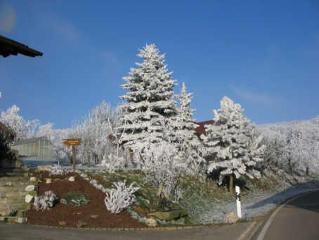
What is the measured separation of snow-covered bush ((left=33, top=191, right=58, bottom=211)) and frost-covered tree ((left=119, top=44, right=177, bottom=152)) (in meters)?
21.3

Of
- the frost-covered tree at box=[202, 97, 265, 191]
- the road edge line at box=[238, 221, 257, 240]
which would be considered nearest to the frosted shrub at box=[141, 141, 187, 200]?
→ the road edge line at box=[238, 221, 257, 240]

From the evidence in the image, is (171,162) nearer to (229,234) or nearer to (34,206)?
(34,206)

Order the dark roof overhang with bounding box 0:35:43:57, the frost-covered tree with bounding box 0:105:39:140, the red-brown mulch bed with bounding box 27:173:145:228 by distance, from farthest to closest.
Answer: the frost-covered tree with bounding box 0:105:39:140 < the red-brown mulch bed with bounding box 27:173:145:228 < the dark roof overhang with bounding box 0:35:43:57

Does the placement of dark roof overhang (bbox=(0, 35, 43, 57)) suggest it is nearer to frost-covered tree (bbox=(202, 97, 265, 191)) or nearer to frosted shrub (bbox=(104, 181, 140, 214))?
frosted shrub (bbox=(104, 181, 140, 214))

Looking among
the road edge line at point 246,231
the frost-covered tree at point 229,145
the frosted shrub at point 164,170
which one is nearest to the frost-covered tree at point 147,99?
the frost-covered tree at point 229,145

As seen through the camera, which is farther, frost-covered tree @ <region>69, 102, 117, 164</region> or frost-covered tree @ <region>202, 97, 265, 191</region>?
frost-covered tree @ <region>69, 102, 117, 164</region>

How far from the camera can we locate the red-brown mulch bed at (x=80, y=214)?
Answer: 49.8ft

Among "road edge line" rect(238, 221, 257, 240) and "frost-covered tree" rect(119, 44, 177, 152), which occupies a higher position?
"frost-covered tree" rect(119, 44, 177, 152)

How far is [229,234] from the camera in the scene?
13.4 metres

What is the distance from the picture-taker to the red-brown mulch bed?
49.8 feet

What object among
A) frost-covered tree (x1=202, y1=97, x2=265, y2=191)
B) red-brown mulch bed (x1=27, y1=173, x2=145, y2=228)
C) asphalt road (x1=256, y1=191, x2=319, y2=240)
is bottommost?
asphalt road (x1=256, y1=191, x2=319, y2=240)

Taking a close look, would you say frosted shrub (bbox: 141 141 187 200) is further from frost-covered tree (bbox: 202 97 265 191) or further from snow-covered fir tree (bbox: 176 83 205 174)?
frost-covered tree (bbox: 202 97 265 191)

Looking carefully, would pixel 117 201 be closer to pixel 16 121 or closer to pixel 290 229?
pixel 290 229

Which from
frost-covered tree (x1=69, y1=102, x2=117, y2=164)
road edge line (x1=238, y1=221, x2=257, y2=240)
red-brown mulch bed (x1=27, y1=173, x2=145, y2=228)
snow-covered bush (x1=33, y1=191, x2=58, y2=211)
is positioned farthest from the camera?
frost-covered tree (x1=69, y1=102, x2=117, y2=164)
